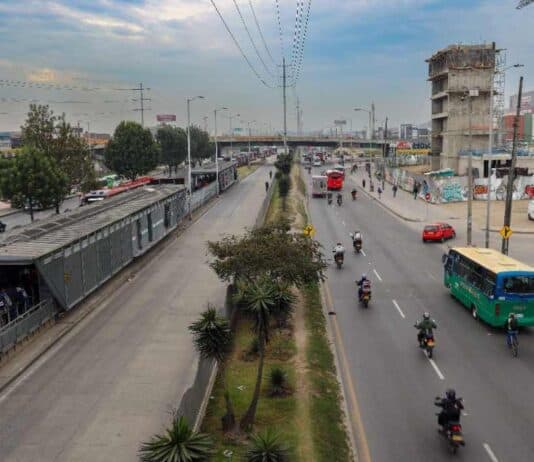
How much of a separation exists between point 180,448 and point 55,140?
4408 centimetres

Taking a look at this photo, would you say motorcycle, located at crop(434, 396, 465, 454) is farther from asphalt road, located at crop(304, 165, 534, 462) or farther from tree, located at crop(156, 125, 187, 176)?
tree, located at crop(156, 125, 187, 176)

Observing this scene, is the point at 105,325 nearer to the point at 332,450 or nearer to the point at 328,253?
the point at 332,450

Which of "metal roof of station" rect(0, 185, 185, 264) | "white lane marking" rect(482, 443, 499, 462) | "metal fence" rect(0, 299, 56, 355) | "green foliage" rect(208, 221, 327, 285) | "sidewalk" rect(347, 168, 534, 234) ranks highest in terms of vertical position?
"metal roof of station" rect(0, 185, 185, 264)

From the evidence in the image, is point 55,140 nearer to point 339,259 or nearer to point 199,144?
point 339,259

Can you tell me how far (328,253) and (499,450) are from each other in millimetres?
23715

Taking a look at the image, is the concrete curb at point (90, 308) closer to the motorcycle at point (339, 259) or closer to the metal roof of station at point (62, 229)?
the metal roof of station at point (62, 229)

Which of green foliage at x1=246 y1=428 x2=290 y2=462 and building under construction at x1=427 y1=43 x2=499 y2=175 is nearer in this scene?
green foliage at x1=246 y1=428 x2=290 y2=462

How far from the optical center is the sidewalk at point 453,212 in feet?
Answer: 158

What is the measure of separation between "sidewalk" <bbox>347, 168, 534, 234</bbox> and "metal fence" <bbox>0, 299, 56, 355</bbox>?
111 ft

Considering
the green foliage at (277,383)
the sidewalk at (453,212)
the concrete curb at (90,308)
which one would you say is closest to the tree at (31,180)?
the concrete curb at (90,308)

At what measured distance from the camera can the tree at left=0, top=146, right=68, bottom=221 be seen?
4228cm

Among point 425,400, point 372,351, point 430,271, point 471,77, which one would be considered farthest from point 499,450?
point 471,77

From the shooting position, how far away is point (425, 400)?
15297mm

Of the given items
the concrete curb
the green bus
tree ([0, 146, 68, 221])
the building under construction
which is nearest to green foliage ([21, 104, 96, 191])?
tree ([0, 146, 68, 221])
